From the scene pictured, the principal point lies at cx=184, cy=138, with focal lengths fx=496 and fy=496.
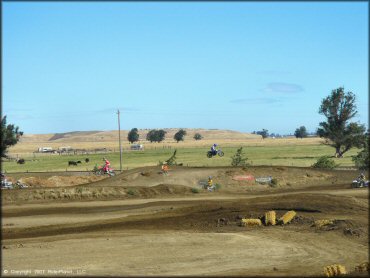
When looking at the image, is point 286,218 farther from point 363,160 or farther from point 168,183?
point 363,160

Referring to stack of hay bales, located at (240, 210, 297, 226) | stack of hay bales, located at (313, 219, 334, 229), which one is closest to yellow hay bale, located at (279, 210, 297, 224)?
stack of hay bales, located at (240, 210, 297, 226)

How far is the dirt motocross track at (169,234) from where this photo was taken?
19.1 meters

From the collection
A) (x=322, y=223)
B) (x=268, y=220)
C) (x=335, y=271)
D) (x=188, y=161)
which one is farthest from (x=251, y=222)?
(x=188, y=161)

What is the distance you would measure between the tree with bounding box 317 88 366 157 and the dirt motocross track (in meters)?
45.9

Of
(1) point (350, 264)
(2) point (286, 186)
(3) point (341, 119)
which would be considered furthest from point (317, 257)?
(3) point (341, 119)

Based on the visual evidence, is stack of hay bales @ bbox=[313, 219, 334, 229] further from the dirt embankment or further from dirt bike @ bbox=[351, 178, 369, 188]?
dirt bike @ bbox=[351, 178, 369, 188]

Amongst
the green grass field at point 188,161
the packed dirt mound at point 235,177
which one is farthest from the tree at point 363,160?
the green grass field at point 188,161

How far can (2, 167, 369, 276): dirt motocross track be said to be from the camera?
19094mm

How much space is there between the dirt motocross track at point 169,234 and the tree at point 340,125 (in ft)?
151

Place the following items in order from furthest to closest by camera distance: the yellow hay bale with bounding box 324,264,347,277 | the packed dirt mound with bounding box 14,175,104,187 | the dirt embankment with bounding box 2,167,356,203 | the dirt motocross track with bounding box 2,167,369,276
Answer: the packed dirt mound with bounding box 14,175,104,187, the dirt embankment with bounding box 2,167,356,203, the dirt motocross track with bounding box 2,167,369,276, the yellow hay bale with bounding box 324,264,347,277

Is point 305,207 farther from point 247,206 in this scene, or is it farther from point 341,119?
point 341,119

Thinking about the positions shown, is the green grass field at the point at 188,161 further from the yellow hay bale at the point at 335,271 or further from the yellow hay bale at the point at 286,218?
the yellow hay bale at the point at 335,271

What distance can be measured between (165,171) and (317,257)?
32.4 metres

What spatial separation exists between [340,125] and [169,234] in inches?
2857
